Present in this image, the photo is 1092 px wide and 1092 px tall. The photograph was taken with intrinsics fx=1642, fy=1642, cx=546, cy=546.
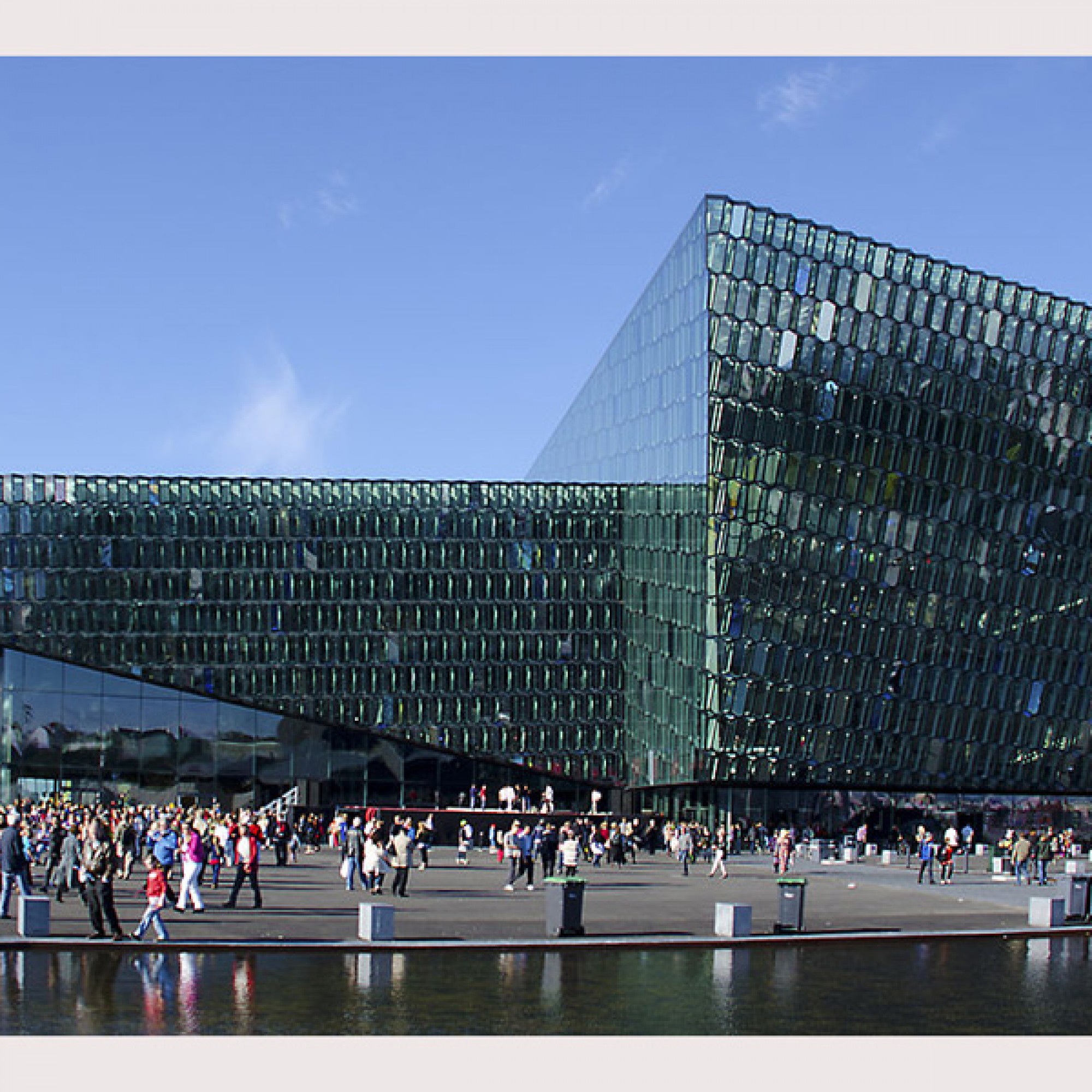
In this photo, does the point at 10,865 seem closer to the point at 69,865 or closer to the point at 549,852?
the point at 69,865

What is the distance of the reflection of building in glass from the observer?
217ft

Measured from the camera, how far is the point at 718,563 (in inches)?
2581

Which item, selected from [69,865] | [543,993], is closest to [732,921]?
[543,993]

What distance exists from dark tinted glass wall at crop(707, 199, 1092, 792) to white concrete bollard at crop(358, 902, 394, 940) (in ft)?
138

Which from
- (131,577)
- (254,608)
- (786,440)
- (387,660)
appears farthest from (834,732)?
(131,577)

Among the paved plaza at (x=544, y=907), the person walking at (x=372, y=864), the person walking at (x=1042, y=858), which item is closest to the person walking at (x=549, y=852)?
the paved plaza at (x=544, y=907)

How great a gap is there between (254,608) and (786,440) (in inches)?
1080

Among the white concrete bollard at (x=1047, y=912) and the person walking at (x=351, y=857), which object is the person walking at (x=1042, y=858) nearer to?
the white concrete bollard at (x=1047, y=912)

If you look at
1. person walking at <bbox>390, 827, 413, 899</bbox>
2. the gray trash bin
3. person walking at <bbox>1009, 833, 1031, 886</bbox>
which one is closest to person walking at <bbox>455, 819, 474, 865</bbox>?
person walking at <bbox>390, 827, 413, 899</bbox>

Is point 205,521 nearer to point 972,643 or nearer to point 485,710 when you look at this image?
point 485,710

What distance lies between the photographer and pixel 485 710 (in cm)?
7869

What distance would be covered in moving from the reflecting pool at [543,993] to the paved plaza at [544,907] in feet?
6.82

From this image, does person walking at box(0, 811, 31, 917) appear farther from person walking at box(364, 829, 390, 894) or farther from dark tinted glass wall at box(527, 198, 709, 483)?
dark tinted glass wall at box(527, 198, 709, 483)

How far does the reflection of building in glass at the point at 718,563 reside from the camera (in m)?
66.0
